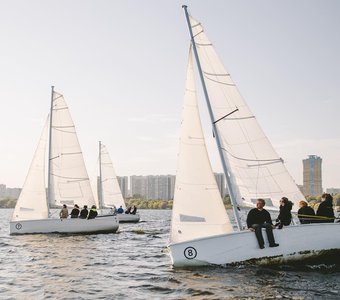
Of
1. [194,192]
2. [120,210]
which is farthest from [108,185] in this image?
[194,192]

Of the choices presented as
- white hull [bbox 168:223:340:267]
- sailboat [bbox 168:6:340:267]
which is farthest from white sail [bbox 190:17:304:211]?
white hull [bbox 168:223:340:267]

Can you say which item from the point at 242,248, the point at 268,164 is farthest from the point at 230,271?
the point at 268,164

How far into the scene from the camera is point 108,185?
5478 cm

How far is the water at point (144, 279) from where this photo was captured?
12.8 meters

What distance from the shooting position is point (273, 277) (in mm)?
14492

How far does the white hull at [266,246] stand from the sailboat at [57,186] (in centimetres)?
1733

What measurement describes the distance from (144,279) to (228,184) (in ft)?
15.3

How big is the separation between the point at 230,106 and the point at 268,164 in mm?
2604

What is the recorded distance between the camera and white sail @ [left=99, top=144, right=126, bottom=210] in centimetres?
5453

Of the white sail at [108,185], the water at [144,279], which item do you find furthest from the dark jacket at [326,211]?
the white sail at [108,185]

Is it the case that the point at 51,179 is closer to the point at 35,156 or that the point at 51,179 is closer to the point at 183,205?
the point at 35,156

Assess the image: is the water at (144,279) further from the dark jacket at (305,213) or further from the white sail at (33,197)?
the white sail at (33,197)

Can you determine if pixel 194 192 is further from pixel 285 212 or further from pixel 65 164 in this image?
pixel 65 164

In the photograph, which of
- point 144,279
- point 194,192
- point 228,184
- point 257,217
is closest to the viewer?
point 144,279
